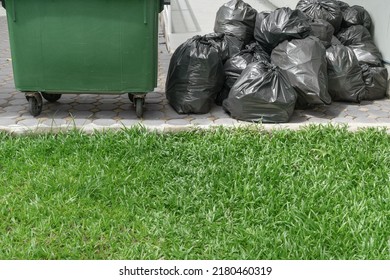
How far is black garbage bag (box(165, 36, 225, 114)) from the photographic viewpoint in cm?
484

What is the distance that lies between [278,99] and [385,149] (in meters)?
1.02

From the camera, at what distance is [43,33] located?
4.46 meters

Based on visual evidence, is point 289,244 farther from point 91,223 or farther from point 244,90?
point 244,90

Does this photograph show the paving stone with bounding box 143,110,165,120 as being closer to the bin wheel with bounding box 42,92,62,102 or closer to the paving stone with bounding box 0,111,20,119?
the bin wheel with bounding box 42,92,62,102

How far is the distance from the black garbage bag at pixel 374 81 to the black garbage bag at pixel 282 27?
3.06ft

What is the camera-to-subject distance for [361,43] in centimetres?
586

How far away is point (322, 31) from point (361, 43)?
62cm

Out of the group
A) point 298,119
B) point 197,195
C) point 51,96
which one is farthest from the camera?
point 51,96

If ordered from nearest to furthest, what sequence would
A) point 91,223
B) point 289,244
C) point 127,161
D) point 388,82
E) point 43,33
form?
point 289,244 < point 91,223 < point 127,161 < point 43,33 < point 388,82

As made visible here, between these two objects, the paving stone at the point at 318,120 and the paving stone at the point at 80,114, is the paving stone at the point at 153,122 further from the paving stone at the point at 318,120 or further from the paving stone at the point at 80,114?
the paving stone at the point at 318,120

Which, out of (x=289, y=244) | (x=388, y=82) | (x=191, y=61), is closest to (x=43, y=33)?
(x=191, y=61)

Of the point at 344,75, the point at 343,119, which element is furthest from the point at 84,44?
the point at 344,75

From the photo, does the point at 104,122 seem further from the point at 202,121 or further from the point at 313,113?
the point at 313,113

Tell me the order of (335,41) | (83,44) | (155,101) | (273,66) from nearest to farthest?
(83,44), (273,66), (155,101), (335,41)
